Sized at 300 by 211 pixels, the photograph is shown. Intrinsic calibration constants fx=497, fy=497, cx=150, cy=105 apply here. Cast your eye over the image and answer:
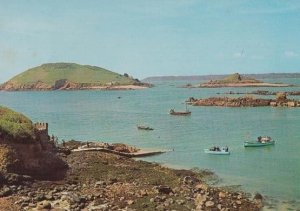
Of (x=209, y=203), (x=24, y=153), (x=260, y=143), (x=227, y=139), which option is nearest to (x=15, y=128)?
(x=24, y=153)

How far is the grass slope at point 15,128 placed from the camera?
129 feet

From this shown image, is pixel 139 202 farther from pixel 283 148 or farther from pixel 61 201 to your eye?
pixel 283 148

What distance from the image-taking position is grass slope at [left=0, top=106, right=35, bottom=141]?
39.3 m

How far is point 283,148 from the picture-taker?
61812mm

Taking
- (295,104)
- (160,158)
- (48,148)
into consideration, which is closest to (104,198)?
(48,148)

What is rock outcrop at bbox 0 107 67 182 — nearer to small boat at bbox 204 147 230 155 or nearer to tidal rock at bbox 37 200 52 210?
tidal rock at bbox 37 200 52 210

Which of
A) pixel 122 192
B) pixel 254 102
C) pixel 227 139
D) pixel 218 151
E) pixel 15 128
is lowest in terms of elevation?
pixel 227 139

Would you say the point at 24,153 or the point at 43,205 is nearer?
the point at 43,205

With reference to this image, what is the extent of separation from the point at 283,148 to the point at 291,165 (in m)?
11.9

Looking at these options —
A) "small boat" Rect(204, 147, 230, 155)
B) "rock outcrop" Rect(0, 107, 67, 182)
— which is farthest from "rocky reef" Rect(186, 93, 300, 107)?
"rock outcrop" Rect(0, 107, 67, 182)

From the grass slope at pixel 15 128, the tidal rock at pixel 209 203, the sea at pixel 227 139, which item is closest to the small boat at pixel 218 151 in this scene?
the sea at pixel 227 139

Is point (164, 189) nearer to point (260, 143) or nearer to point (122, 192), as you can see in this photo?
point (122, 192)

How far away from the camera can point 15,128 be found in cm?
4009

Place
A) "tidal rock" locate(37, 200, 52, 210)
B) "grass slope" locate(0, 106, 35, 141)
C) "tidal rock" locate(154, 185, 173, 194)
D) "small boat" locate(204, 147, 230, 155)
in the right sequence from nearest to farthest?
"tidal rock" locate(37, 200, 52, 210)
"tidal rock" locate(154, 185, 173, 194)
"grass slope" locate(0, 106, 35, 141)
"small boat" locate(204, 147, 230, 155)
